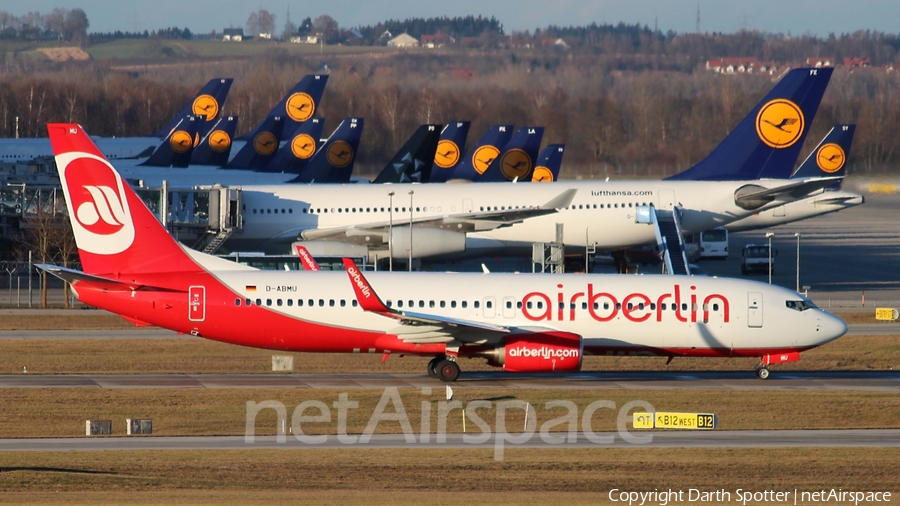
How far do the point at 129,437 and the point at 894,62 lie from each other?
183819mm

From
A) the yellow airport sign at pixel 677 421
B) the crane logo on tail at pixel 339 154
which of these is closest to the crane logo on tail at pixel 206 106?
Result: the crane logo on tail at pixel 339 154

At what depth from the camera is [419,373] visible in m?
40.7

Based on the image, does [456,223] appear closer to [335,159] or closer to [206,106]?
[335,159]

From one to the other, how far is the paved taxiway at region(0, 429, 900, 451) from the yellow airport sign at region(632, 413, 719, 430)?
280mm

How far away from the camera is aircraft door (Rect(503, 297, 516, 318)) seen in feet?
126

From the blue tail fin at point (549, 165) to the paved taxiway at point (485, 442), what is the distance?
64.3m

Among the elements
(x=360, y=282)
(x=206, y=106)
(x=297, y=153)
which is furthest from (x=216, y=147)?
(x=360, y=282)

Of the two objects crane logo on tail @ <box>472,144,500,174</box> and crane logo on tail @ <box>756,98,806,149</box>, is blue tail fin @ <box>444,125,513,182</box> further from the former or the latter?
crane logo on tail @ <box>756,98,806,149</box>

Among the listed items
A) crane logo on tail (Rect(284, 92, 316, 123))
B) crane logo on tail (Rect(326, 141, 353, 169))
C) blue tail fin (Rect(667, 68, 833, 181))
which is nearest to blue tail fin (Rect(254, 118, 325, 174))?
crane logo on tail (Rect(284, 92, 316, 123))

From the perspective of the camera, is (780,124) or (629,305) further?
(780,124)

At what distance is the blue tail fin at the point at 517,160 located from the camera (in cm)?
8569

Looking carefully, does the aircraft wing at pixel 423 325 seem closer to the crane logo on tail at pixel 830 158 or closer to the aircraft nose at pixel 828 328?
the aircraft nose at pixel 828 328

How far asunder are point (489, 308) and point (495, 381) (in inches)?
92.4

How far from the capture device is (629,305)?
38.9 metres
